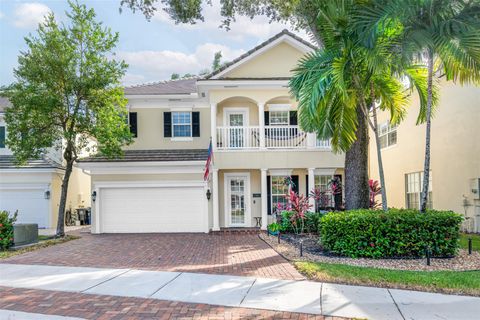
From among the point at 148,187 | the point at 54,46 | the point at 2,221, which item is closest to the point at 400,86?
the point at 148,187

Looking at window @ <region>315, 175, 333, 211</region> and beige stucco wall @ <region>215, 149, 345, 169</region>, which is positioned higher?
beige stucco wall @ <region>215, 149, 345, 169</region>

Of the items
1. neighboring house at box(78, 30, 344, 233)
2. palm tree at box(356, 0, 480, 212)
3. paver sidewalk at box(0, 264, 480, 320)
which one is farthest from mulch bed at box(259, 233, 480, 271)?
neighboring house at box(78, 30, 344, 233)

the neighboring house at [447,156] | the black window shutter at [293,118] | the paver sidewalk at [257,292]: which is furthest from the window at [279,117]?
the paver sidewalk at [257,292]

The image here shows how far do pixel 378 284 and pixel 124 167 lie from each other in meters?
12.4

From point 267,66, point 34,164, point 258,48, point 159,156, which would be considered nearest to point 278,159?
point 267,66

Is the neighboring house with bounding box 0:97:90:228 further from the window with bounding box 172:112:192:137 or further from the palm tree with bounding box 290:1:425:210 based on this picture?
the palm tree with bounding box 290:1:425:210

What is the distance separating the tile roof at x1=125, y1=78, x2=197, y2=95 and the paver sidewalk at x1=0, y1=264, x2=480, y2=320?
1110cm

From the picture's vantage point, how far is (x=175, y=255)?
10.9 metres

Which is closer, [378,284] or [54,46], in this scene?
[378,284]

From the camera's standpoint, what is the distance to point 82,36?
47.9 feet

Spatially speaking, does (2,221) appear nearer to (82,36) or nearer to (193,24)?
(82,36)

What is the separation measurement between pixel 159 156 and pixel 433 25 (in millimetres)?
11812

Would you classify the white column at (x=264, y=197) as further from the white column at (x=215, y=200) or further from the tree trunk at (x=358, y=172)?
the tree trunk at (x=358, y=172)

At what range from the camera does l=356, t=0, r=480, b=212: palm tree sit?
8.88m
